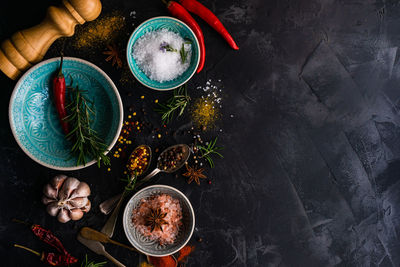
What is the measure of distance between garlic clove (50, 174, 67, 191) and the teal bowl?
35.8 inches

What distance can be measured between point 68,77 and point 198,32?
99cm

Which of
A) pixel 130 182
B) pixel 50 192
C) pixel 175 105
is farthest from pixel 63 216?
pixel 175 105

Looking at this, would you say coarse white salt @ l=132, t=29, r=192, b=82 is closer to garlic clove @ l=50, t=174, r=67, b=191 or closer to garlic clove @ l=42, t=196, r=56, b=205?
garlic clove @ l=50, t=174, r=67, b=191

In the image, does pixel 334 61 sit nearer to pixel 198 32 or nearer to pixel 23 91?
pixel 198 32

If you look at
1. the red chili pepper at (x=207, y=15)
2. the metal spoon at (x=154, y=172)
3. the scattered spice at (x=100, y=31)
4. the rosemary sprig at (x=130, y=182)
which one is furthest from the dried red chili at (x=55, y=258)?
the red chili pepper at (x=207, y=15)

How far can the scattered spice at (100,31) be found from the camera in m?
2.31

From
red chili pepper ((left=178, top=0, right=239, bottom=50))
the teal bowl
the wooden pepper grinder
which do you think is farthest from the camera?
red chili pepper ((left=178, top=0, right=239, bottom=50))

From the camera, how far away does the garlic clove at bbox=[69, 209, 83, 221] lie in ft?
7.39

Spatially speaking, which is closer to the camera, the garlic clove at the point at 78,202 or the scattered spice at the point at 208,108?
the garlic clove at the point at 78,202

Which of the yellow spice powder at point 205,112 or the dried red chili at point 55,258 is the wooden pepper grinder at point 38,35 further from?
the dried red chili at point 55,258

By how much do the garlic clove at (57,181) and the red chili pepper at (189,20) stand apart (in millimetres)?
1274

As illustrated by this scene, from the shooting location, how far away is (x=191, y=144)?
2398 millimetres

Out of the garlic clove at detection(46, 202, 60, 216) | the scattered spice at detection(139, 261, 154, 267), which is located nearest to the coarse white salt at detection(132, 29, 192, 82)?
the garlic clove at detection(46, 202, 60, 216)

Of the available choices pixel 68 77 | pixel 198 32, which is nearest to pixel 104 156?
pixel 68 77
